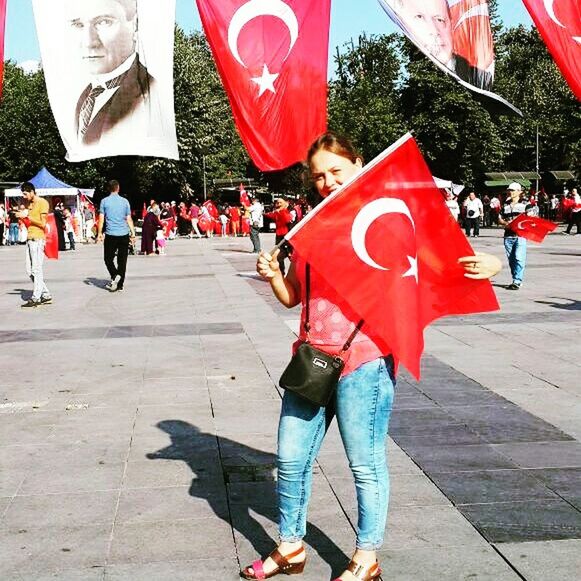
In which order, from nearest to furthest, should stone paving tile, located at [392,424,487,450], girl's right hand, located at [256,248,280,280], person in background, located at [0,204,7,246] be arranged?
1. girl's right hand, located at [256,248,280,280]
2. stone paving tile, located at [392,424,487,450]
3. person in background, located at [0,204,7,246]

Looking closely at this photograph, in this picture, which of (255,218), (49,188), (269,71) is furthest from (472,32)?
(49,188)

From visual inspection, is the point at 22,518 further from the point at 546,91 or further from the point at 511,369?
the point at 546,91

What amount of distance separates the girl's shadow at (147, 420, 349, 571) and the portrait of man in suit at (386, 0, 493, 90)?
3.91 meters

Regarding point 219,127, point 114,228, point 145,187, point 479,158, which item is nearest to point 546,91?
point 479,158

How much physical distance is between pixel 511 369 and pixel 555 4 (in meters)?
3.10

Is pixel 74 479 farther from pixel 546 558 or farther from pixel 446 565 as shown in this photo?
pixel 546 558

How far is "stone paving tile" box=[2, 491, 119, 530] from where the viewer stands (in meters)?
4.49

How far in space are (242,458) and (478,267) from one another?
235 centimetres

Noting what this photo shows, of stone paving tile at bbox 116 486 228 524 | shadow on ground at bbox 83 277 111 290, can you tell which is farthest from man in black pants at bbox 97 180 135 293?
stone paving tile at bbox 116 486 228 524

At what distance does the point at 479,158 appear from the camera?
184ft

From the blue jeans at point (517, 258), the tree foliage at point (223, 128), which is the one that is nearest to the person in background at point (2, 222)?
the tree foliage at point (223, 128)

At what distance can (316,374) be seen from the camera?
3.54 metres

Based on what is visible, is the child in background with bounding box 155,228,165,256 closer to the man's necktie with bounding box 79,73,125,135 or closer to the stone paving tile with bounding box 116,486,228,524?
the man's necktie with bounding box 79,73,125,135

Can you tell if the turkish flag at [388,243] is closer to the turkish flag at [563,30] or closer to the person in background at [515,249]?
the turkish flag at [563,30]
